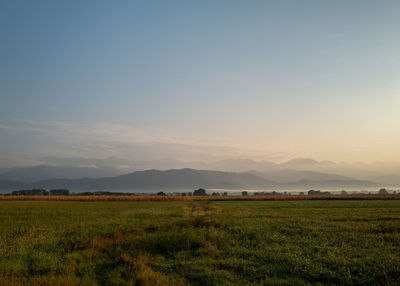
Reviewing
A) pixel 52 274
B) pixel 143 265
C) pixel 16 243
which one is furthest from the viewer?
pixel 16 243

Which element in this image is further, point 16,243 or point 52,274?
point 16,243

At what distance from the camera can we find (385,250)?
1102cm

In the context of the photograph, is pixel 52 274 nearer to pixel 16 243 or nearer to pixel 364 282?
pixel 16 243

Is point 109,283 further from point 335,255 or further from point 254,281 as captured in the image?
point 335,255

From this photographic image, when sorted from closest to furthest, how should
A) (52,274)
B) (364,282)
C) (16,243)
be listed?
(364,282)
(52,274)
(16,243)

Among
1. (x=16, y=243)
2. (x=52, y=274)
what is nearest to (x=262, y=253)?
(x=52, y=274)

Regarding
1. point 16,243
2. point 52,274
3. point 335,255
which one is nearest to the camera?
point 52,274

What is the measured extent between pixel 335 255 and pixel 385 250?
8.11ft

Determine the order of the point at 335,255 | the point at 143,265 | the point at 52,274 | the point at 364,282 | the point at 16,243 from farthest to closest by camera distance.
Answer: the point at 16,243 < the point at 335,255 < the point at 143,265 < the point at 52,274 < the point at 364,282

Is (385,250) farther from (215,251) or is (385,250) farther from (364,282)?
(215,251)

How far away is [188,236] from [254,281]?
499 cm

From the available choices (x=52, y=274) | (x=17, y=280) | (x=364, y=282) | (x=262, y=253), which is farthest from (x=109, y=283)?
(x=364, y=282)

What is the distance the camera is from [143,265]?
902 centimetres

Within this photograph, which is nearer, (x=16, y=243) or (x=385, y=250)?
(x=385, y=250)
